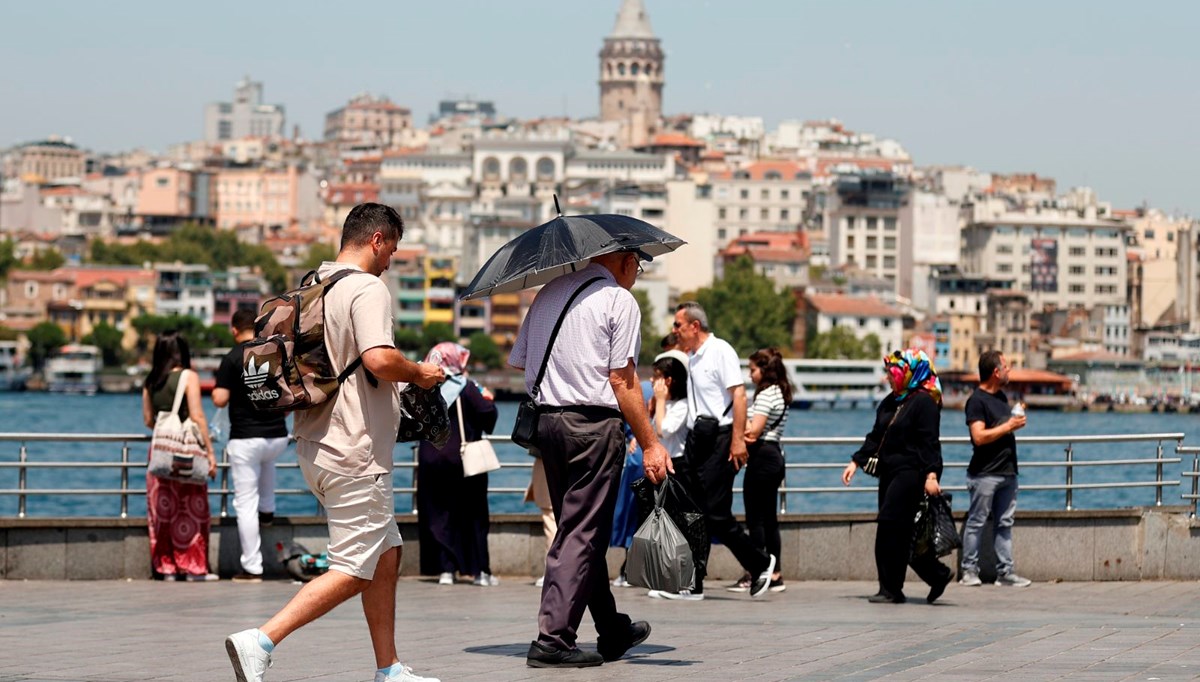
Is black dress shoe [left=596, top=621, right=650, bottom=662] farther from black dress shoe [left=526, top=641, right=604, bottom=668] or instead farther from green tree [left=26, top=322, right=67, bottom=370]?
green tree [left=26, top=322, right=67, bottom=370]

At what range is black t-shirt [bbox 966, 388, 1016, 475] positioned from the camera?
12078mm

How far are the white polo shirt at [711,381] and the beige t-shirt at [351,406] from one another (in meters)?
4.14

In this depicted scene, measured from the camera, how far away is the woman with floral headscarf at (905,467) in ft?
35.9

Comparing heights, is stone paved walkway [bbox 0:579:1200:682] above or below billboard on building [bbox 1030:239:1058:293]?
below

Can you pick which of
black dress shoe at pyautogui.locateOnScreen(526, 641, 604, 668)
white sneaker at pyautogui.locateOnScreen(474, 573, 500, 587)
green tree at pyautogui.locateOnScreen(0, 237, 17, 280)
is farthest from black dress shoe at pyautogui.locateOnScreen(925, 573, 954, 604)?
green tree at pyautogui.locateOnScreen(0, 237, 17, 280)

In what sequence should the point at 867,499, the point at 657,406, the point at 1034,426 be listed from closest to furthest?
1. the point at 657,406
2. the point at 867,499
3. the point at 1034,426

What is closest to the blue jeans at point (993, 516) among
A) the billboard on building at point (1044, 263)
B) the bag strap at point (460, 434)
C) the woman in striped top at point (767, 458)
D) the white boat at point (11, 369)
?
the woman in striped top at point (767, 458)

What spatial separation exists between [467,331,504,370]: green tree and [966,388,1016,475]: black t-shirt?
119370 millimetres

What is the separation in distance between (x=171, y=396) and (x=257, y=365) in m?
4.79

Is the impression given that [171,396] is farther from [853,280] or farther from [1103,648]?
[853,280]

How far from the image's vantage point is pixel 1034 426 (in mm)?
106500

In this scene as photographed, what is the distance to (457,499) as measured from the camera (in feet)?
39.0

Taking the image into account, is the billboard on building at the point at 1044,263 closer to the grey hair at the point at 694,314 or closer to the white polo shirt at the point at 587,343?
the grey hair at the point at 694,314

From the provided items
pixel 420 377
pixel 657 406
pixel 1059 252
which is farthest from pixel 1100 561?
pixel 1059 252
